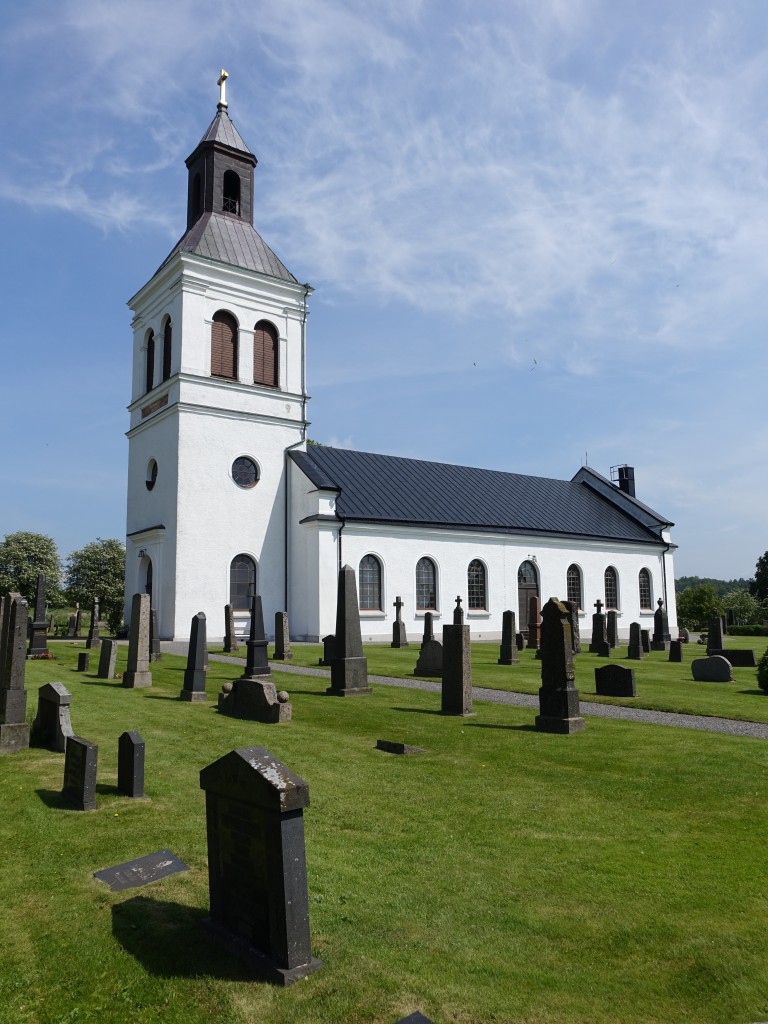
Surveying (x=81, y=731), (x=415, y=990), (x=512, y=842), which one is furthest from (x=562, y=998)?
(x=81, y=731)

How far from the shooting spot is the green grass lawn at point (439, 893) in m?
3.68

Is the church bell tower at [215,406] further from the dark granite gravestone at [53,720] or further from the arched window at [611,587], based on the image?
the arched window at [611,587]

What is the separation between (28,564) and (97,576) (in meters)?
4.89

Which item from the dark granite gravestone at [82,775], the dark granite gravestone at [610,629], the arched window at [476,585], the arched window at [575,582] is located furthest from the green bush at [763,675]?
the arched window at [575,582]

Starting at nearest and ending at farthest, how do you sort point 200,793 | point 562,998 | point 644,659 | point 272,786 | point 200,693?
point 562,998 < point 272,786 < point 200,793 < point 200,693 < point 644,659

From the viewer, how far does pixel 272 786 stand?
399 cm

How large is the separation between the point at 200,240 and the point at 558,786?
2909cm

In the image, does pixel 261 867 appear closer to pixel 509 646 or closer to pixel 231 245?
pixel 509 646

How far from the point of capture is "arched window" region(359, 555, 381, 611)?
30844mm

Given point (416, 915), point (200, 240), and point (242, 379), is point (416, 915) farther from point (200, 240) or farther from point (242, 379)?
point (200, 240)

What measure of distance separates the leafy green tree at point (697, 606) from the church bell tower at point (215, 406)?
33163 millimetres

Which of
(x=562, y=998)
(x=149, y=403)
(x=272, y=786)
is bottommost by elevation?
(x=562, y=998)

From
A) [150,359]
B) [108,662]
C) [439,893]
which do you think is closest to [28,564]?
[150,359]

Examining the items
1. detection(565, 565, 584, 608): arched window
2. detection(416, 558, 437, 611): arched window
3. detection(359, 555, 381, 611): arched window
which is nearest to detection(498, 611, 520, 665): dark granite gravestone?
detection(359, 555, 381, 611): arched window
